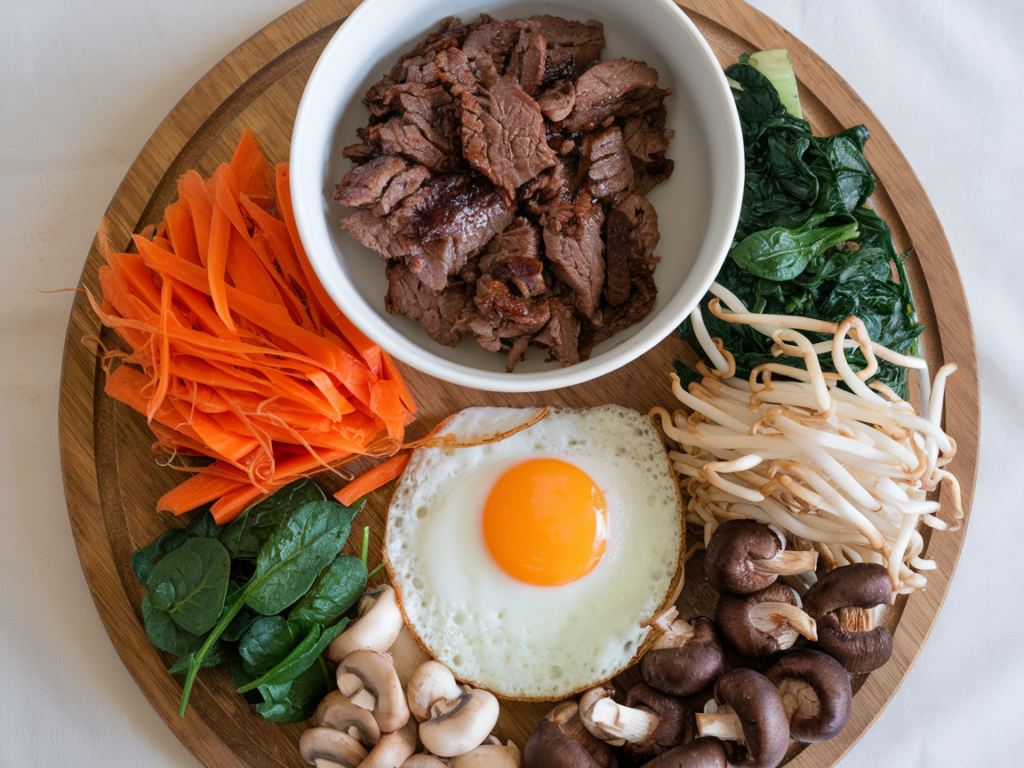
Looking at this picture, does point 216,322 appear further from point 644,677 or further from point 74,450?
point 644,677

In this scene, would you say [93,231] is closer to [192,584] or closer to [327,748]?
[192,584]

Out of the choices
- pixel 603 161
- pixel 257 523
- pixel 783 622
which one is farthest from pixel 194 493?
pixel 783 622

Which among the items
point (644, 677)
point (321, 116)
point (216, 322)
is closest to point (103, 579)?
point (216, 322)

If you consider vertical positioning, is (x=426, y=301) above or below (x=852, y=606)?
above

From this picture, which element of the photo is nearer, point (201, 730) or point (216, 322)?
point (216, 322)

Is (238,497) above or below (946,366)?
above

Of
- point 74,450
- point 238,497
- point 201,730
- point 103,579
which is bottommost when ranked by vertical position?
point 201,730

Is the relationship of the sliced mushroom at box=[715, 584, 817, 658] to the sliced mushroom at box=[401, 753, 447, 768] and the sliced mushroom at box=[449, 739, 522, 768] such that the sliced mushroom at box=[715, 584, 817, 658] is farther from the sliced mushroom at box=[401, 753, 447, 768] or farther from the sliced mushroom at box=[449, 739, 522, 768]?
the sliced mushroom at box=[401, 753, 447, 768]
